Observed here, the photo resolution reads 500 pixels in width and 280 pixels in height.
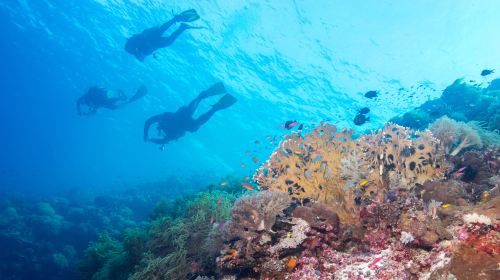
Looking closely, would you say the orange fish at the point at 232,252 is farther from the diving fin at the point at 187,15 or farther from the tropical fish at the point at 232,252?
the diving fin at the point at 187,15

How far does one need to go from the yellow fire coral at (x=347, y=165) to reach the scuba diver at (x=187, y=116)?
41.1 ft

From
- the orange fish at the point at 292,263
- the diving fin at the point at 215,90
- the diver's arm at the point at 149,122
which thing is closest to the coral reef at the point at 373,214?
the orange fish at the point at 292,263

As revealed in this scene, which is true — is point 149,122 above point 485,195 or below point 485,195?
above

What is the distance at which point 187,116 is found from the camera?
1855cm

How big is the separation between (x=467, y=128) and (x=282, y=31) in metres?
20.9

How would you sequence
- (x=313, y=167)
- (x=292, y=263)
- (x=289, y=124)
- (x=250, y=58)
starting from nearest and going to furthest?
(x=292, y=263) < (x=313, y=167) < (x=289, y=124) < (x=250, y=58)

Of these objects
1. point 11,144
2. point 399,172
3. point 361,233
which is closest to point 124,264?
point 361,233

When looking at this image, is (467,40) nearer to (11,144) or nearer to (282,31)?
(282,31)

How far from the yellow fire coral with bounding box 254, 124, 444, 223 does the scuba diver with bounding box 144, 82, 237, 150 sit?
1254 cm

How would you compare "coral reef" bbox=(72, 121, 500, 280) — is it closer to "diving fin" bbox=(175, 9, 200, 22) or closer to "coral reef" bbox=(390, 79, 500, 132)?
"coral reef" bbox=(390, 79, 500, 132)

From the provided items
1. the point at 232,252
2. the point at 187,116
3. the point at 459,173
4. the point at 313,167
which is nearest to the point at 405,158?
the point at 459,173

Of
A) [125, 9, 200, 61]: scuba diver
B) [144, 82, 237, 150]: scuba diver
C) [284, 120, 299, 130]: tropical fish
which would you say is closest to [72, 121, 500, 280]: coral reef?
[284, 120, 299, 130]: tropical fish

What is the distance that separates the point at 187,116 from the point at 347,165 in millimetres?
15081

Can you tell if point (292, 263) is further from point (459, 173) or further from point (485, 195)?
point (459, 173)
